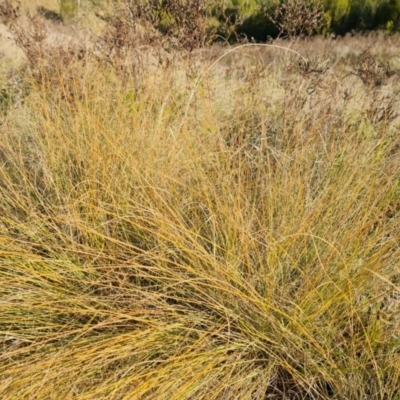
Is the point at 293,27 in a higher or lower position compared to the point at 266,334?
higher

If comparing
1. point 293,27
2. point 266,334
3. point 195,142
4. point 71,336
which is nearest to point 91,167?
point 195,142

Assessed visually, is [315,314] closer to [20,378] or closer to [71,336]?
[71,336]

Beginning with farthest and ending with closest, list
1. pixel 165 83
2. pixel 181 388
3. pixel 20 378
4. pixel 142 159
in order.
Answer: pixel 165 83, pixel 142 159, pixel 20 378, pixel 181 388

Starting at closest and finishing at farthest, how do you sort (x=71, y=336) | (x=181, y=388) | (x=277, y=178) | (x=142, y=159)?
(x=181, y=388) < (x=71, y=336) < (x=277, y=178) < (x=142, y=159)

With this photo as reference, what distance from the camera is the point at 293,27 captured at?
5.82 feet

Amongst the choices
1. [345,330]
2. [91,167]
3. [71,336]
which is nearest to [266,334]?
[345,330]

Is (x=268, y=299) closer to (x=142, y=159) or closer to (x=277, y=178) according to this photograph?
(x=277, y=178)

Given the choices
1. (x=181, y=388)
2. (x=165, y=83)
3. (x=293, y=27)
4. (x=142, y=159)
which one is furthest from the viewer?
(x=165, y=83)

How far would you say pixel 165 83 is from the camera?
1979 mm

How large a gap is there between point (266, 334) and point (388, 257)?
1.53 feet

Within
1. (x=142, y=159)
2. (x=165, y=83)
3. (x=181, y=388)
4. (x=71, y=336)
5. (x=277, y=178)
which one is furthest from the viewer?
(x=165, y=83)

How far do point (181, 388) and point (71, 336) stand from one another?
0.42 m

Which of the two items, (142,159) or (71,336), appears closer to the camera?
(71,336)

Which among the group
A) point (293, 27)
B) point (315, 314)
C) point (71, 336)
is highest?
point (293, 27)
